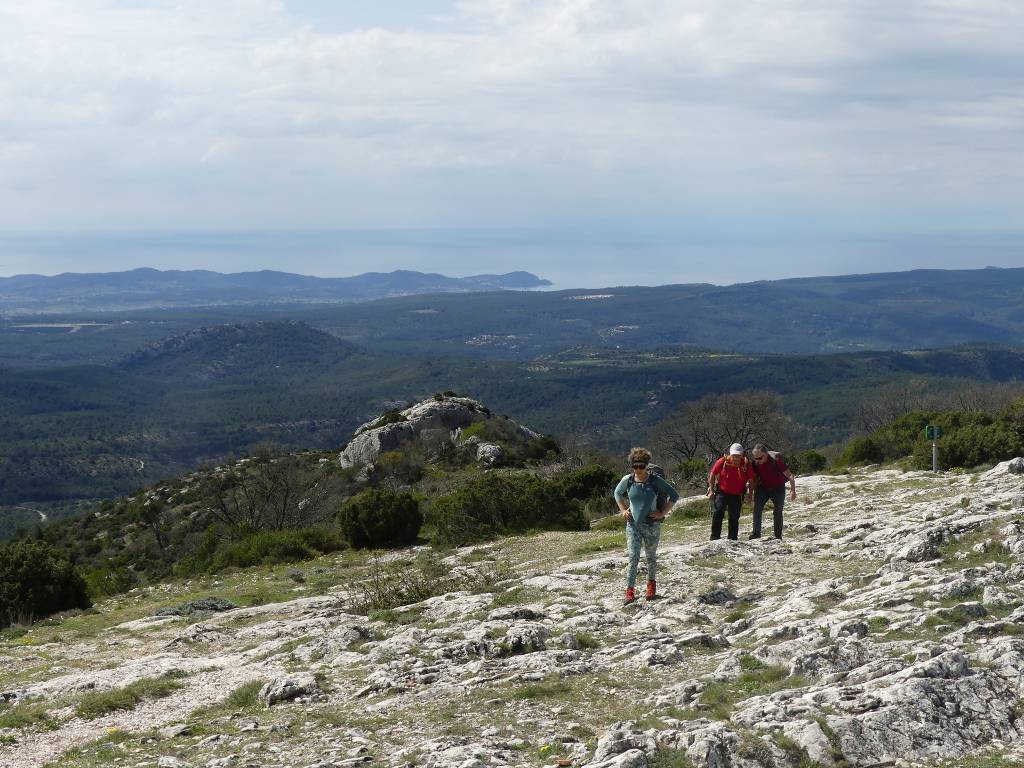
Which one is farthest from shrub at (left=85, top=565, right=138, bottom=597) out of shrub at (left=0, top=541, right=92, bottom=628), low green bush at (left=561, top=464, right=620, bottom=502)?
low green bush at (left=561, top=464, right=620, bottom=502)

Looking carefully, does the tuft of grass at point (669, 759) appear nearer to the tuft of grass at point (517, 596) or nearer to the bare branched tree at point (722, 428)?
the tuft of grass at point (517, 596)

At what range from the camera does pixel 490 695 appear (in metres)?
9.33

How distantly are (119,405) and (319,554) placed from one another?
178 m

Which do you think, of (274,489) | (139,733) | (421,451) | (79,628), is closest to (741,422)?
(421,451)

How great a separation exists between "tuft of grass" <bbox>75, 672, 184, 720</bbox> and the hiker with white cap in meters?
10.2

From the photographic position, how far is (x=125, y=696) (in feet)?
34.8

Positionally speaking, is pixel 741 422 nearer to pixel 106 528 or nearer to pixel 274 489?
pixel 274 489

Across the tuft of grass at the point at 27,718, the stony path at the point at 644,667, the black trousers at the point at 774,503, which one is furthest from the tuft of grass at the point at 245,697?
the black trousers at the point at 774,503

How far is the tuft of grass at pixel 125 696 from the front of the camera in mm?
10250

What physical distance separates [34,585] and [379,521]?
9.22 metres

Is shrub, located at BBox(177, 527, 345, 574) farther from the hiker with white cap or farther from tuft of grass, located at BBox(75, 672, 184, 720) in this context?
tuft of grass, located at BBox(75, 672, 184, 720)

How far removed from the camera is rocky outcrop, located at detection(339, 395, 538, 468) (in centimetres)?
5132

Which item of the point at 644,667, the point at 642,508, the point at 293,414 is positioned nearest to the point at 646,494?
the point at 642,508

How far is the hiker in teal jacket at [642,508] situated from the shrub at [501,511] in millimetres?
11417
